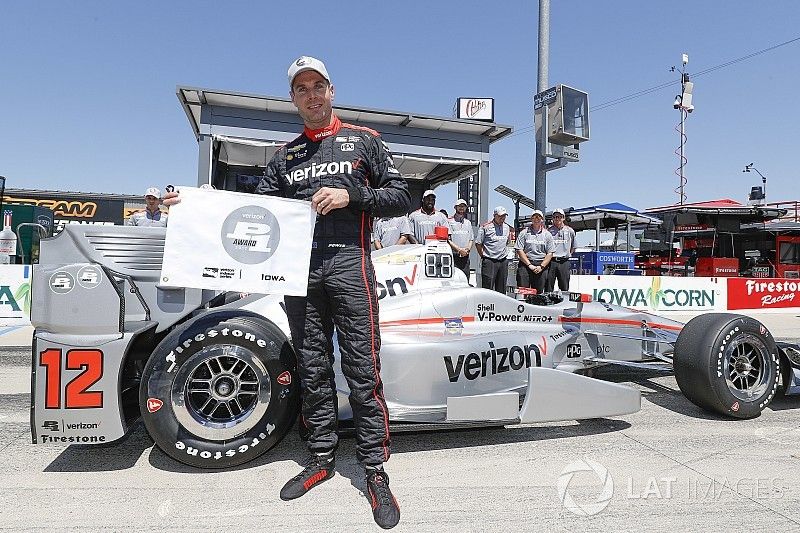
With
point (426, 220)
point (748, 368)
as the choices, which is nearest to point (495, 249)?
point (426, 220)

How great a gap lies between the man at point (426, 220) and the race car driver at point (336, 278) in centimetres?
500

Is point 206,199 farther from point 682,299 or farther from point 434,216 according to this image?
point 682,299

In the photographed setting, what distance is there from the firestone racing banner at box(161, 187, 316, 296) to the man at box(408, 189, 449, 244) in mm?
5147

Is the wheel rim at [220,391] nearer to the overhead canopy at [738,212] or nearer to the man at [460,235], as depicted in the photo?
the man at [460,235]

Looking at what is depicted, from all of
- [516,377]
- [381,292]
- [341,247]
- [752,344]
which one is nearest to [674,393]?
[752,344]

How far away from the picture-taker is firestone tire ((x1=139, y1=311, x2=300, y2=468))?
2.80 m

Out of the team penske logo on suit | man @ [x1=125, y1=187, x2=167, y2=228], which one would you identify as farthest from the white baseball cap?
man @ [x1=125, y1=187, x2=167, y2=228]

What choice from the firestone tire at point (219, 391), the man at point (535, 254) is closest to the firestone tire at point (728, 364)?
the firestone tire at point (219, 391)

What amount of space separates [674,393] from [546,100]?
17.1ft

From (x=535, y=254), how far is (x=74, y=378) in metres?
6.77

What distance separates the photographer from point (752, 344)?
390 centimetres

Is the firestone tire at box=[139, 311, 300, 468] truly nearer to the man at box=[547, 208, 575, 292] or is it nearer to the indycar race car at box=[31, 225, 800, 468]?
the indycar race car at box=[31, 225, 800, 468]

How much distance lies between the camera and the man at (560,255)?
8516 mm

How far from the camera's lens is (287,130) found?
11.6 metres
